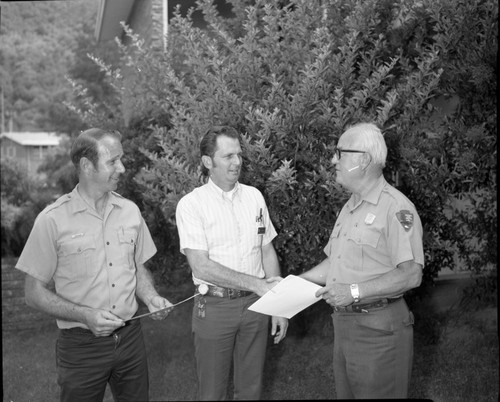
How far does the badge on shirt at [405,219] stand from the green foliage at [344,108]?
4.62 feet

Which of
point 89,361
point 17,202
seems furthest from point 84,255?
point 17,202

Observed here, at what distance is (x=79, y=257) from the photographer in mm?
3146

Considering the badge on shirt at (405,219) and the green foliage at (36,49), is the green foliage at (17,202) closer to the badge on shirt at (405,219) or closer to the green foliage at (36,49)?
the badge on shirt at (405,219)

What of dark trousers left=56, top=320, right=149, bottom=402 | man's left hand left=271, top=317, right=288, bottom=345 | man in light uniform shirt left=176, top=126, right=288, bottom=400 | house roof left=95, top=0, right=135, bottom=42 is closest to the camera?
dark trousers left=56, top=320, right=149, bottom=402

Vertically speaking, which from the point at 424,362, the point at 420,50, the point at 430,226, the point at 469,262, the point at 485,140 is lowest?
the point at 424,362

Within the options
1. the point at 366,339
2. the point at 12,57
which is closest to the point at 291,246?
the point at 366,339

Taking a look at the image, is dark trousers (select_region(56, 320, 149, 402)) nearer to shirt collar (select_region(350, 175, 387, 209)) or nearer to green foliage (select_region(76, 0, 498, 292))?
shirt collar (select_region(350, 175, 387, 209))

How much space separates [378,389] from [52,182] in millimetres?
10195

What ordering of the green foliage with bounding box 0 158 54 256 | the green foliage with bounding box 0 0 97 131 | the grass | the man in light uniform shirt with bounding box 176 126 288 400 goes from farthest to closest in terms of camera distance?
the green foliage with bounding box 0 0 97 131, the green foliage with bounding box 0 158 54 256, the grass, the man in light uniform shirt with bounding box 176 126 288 400

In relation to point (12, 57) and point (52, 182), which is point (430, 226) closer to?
point (52, 182)

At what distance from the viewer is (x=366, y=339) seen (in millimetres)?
3098

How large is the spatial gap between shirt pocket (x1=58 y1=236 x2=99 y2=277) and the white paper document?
80 cm

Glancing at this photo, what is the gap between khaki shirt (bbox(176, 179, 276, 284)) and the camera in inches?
134

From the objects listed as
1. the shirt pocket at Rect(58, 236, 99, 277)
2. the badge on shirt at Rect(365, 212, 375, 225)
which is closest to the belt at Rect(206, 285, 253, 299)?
the shirt pocket at Rect(58, 236, 99, 277)
